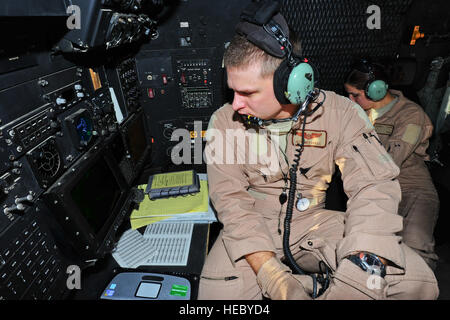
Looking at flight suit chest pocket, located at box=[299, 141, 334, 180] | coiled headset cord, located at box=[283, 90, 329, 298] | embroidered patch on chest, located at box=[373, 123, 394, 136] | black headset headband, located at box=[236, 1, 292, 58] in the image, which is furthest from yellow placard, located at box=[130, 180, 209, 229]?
embroidered patch on chest, located at box=[373, 123, 394, 136]

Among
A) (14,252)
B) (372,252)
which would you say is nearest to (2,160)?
(14,252)

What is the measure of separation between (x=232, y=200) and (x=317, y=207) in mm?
536

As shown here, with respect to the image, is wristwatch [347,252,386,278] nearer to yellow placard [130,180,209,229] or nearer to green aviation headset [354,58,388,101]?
yellow placard [130,180,209,229]

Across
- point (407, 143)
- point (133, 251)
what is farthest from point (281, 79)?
point (407, 143)

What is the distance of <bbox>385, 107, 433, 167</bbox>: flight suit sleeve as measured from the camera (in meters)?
1.99

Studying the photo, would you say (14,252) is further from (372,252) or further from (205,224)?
(372,252)

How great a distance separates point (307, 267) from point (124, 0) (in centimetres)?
163

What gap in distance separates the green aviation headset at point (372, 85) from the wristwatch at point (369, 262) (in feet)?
4.57

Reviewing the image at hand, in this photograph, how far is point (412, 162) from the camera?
2.08 meters

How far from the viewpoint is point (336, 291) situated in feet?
3.40

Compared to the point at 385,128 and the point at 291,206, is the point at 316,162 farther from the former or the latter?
the point at 385,128

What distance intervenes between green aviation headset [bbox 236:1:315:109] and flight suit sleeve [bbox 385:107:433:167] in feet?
4.33

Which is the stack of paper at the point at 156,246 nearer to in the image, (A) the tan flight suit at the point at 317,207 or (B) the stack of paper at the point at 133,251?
(B) the stack of paper at the point at 133,251

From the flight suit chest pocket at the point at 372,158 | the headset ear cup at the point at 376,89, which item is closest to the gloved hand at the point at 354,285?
the flight suit chest pocket at the point at 372,158
